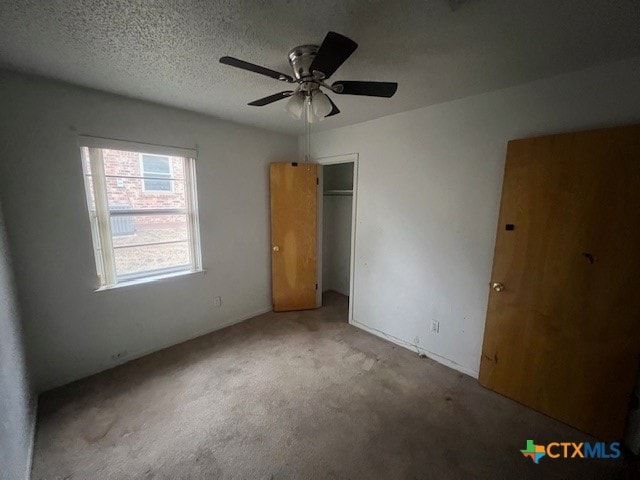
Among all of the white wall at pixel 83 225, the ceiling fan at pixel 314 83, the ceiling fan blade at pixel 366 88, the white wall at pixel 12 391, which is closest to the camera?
the white wall at pixel 12 391

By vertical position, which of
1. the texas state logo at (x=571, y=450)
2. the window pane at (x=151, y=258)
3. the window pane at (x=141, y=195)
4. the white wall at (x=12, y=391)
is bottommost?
the texas state logo at (x=571, y=450)

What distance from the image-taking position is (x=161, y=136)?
238cm

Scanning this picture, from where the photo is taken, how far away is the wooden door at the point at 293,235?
3.20 meters

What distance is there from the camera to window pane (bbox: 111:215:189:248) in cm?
226

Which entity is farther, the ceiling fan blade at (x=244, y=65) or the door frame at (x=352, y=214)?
the door frame at (x=352, y=214)

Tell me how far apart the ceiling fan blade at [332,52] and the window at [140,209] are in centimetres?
190

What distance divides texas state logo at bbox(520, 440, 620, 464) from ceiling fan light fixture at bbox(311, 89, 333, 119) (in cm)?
245

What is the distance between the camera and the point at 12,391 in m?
1.29

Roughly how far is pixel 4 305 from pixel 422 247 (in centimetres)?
296

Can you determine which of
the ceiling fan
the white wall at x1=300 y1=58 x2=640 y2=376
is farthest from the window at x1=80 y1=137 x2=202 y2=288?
the white wall at x1=300 y1=58 x2=640 y2=376

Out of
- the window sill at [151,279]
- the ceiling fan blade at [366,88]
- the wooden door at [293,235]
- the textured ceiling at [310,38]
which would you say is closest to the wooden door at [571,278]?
the textured ceiling at [310,38]

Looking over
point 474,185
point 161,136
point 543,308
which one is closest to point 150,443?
point 161,136

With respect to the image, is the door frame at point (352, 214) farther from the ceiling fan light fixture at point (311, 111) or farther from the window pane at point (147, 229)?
the window pane at point (147, 229)

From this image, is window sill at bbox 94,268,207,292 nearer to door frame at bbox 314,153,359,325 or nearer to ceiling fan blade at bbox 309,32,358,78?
door frame at bbox 314,153,359,325
